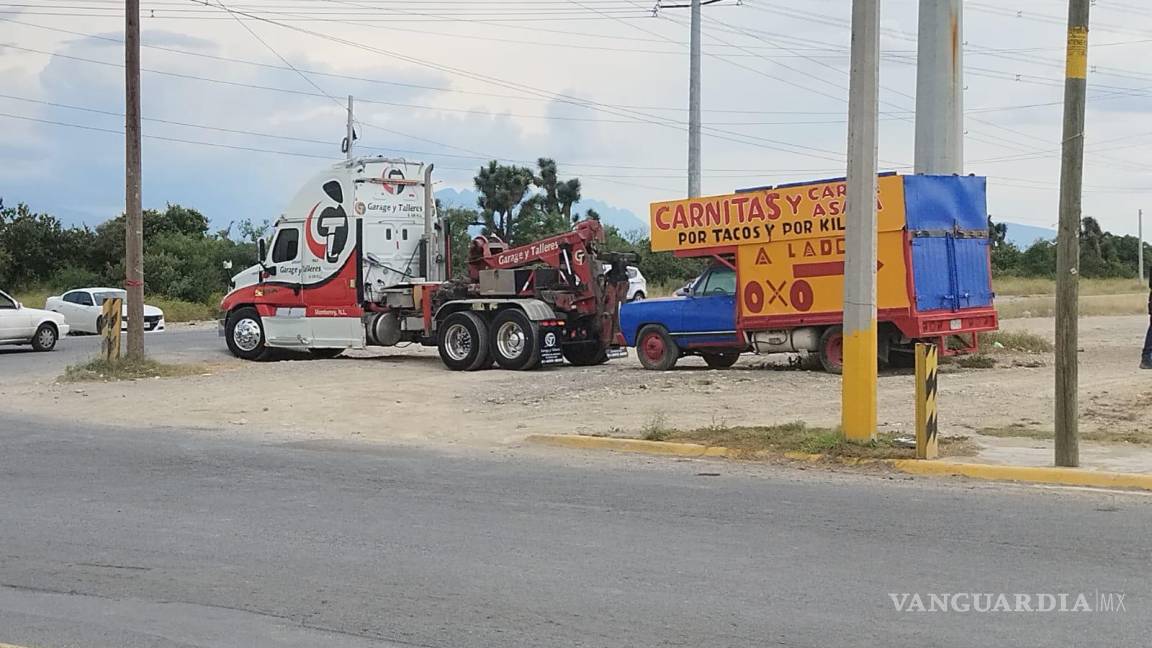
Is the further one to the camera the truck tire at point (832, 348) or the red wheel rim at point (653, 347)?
the red wheel rim at point (653, 347)

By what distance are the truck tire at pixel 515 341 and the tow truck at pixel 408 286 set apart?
0.02 m

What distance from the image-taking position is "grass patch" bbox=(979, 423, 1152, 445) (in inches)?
483

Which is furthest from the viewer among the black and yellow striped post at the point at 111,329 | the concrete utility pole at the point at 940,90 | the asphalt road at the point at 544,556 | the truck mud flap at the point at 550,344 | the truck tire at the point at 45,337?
the truck tire at the point at 45,337

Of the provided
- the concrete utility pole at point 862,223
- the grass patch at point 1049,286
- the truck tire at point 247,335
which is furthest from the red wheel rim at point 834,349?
the grass patch at point 1049,286

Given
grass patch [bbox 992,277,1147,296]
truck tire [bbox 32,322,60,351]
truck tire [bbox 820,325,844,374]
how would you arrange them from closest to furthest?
truck tire [bbox 820,325,844,374]
truck tire [bbox 32,322,60,351]
grass patch [bbox 992,277,1147,296]

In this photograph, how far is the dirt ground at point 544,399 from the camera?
14555 millimetres

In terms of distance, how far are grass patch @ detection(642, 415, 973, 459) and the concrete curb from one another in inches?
5.1

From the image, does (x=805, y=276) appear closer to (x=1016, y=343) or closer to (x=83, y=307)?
(x=1016, y=343)

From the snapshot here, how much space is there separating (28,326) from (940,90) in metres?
20.7

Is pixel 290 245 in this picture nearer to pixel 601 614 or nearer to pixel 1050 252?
pixel 601 614

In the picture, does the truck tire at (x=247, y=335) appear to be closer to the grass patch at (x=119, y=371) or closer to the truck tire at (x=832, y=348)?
the grass patch at (x=119, y=371)

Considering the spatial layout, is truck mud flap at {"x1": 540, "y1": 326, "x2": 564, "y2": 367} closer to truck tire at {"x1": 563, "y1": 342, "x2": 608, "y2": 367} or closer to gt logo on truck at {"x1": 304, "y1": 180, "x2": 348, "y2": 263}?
truck tire at {"x1": 563, "y1": 342, "x2": 608, "y2": 367}

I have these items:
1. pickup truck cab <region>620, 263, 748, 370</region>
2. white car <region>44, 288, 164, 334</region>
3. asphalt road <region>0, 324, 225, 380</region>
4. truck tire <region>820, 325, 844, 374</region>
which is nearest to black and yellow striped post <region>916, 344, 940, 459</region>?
truck tire <region>820, 325, 844, 374</region>

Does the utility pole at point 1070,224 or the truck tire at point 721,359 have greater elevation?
the utility pole at point 1070,224
